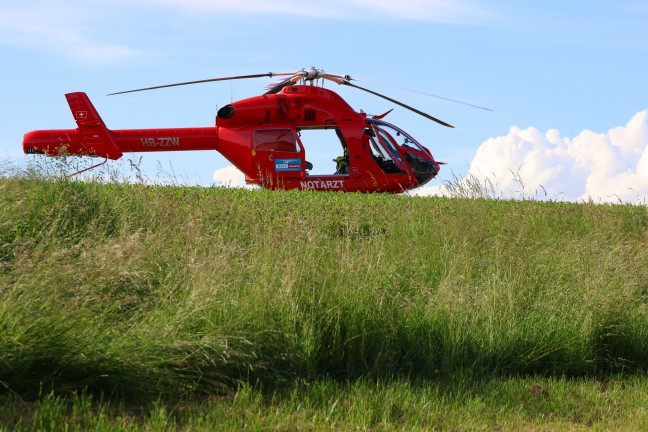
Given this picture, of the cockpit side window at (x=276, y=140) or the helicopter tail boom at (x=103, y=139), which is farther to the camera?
the helicopter tail boom at (x=103, y=139)

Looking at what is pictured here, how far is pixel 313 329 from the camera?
612 centimetres

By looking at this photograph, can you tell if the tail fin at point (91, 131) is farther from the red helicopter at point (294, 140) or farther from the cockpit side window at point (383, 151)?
the cockpit side window at point (383, 151)

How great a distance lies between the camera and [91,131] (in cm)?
1778

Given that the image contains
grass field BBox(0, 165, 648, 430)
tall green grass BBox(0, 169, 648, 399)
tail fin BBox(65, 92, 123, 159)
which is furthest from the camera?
tail fin BBox(65, 92, 123, 159)

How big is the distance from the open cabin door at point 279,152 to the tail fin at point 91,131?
10.7 ft

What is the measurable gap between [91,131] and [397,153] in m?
6.72

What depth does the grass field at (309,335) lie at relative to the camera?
17.1 feet

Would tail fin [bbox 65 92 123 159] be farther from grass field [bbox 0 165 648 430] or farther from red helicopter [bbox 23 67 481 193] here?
grass field [bbox 0 165 648 430]

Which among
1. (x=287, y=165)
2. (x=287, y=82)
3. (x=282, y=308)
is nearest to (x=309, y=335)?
(x=282, y=308)

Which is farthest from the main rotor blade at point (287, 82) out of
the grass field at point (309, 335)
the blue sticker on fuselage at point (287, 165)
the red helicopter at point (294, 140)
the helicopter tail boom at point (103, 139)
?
the grass field at point (309, 335)

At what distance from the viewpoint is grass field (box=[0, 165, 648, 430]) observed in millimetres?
5219

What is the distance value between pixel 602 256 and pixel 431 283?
1981 mm

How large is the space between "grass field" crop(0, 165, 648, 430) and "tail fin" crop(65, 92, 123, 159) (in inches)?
324

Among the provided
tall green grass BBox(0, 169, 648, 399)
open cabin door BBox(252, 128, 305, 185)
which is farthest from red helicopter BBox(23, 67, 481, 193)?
tall green grass BBox(0, 169, 648, 399)
